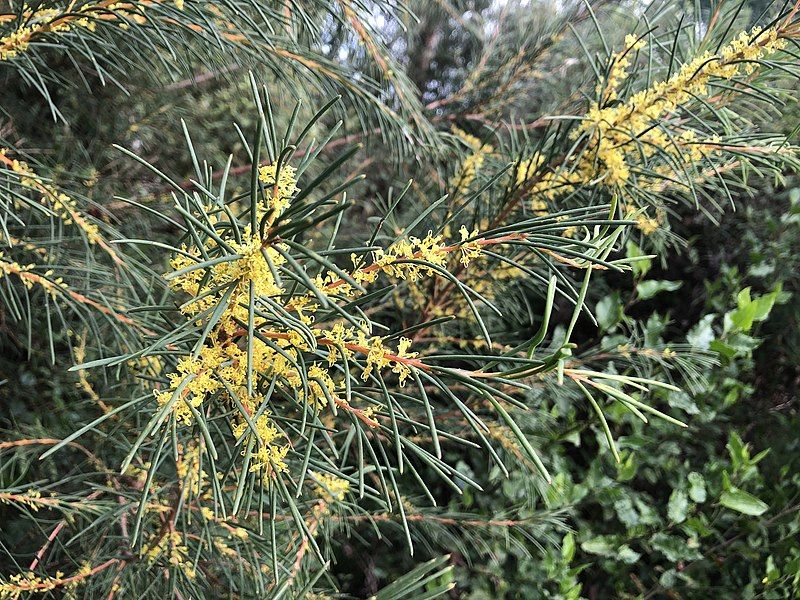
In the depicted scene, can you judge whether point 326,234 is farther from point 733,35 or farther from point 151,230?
point 733,35

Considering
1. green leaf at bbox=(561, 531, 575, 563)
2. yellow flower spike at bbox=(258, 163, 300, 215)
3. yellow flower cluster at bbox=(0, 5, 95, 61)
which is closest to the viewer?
yellow flower spike at bbox=(258, 163, 300, 215)

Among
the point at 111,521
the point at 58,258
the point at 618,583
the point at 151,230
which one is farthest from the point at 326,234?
the point at 618,583

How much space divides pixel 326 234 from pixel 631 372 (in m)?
0.58

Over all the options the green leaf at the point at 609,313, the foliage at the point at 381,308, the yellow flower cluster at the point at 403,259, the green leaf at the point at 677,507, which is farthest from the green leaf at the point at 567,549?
the yellow flower cluster at the point at 403,259

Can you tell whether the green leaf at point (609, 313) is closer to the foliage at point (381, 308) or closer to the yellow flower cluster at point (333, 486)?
the foliage at point (381, 308)

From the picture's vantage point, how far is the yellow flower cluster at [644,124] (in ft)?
1.49

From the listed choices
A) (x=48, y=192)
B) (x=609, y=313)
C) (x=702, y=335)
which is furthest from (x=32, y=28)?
(x=702, y=335)

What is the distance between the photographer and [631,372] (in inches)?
37.5

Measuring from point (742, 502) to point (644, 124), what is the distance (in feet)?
2.24

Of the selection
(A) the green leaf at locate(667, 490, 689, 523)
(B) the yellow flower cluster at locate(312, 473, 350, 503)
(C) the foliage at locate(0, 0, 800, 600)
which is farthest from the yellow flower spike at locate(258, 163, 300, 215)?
(A) the green leaf at locate(667, 490, 689, 523)

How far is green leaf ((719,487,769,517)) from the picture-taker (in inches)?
34.5

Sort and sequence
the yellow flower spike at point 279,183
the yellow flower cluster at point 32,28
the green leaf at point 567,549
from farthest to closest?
the green leaf at point 567,549
the yellow flower cluster at point 32,28
the yellow flower spike at point 279,183

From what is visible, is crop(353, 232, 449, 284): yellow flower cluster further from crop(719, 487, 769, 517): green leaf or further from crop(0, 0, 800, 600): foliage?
crop(719, 487, 769, 517): green leaf

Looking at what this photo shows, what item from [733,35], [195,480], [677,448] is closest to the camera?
[195,480]
